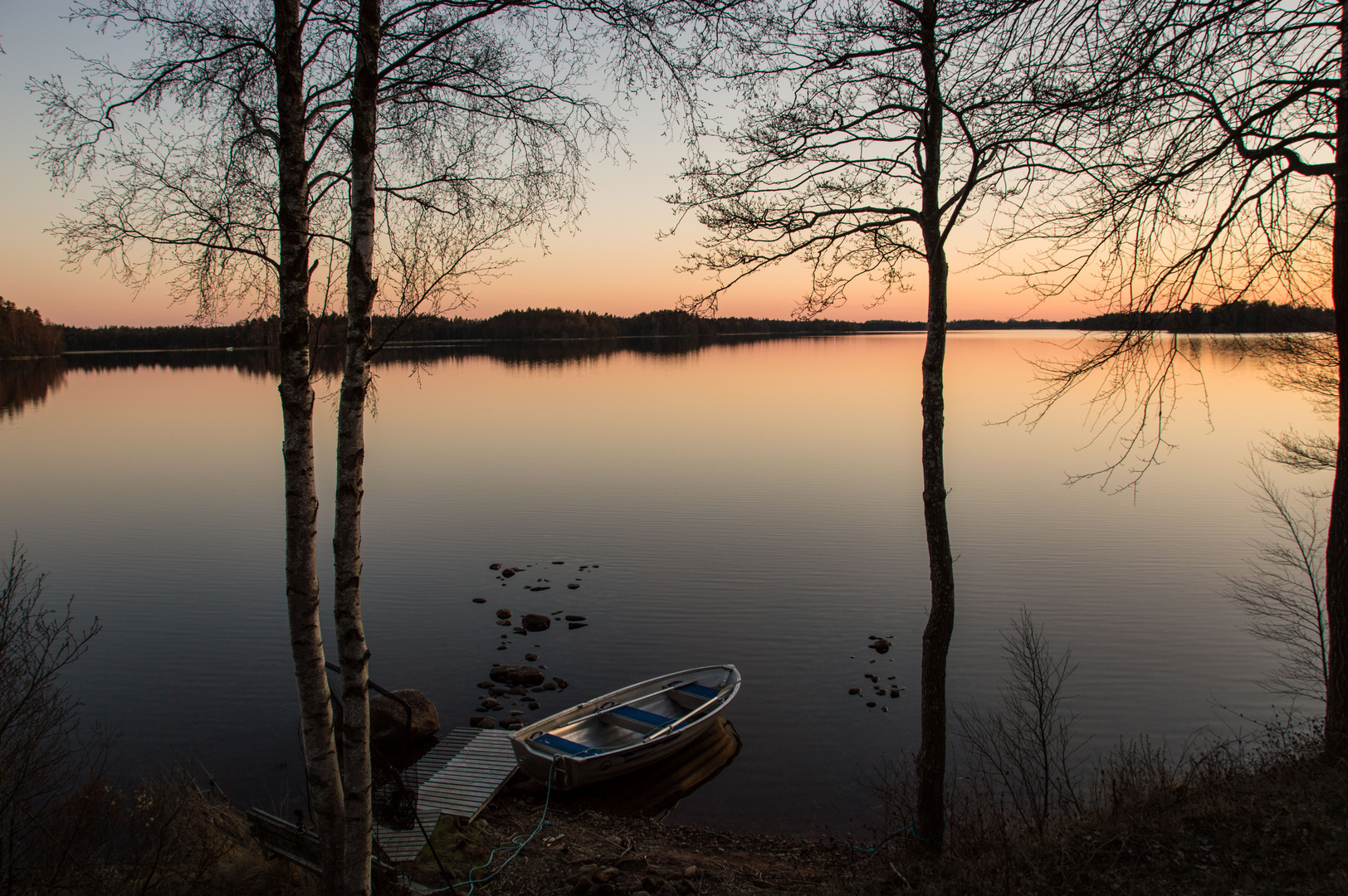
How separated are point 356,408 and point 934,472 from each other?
5.43 meters

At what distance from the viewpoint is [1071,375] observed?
8.13 m

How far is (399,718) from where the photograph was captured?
1295 cm

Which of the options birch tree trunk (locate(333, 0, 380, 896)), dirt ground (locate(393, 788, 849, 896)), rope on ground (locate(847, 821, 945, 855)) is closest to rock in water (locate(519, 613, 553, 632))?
dirt ground (locate(393, 788, 849, 896))

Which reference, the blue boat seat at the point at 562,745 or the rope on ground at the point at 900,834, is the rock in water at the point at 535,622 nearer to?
the blue boat seat at the point at 562,745

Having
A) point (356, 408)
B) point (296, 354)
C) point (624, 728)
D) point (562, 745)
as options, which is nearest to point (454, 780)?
point (562, 745)

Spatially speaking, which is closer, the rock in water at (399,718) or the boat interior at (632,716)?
the boat interior at (632,716)

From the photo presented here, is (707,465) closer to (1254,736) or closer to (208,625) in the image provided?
(208,625)

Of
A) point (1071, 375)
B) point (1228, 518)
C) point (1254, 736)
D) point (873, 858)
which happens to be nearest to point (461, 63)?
point (1071, 375)

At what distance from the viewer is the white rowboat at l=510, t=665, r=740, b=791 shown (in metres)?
11.8

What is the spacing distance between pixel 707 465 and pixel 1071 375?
91.0ft

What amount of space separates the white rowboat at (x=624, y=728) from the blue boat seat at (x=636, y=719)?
0.01m

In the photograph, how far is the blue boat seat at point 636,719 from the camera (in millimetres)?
13055

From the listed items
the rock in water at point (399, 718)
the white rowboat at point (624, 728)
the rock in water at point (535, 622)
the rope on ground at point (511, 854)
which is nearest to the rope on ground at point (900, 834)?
the white rowboat at point (624, 728)

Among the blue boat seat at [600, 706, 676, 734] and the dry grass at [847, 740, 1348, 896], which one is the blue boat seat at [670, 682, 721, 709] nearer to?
the blue boat seat at [600, 706, 676, 734]
